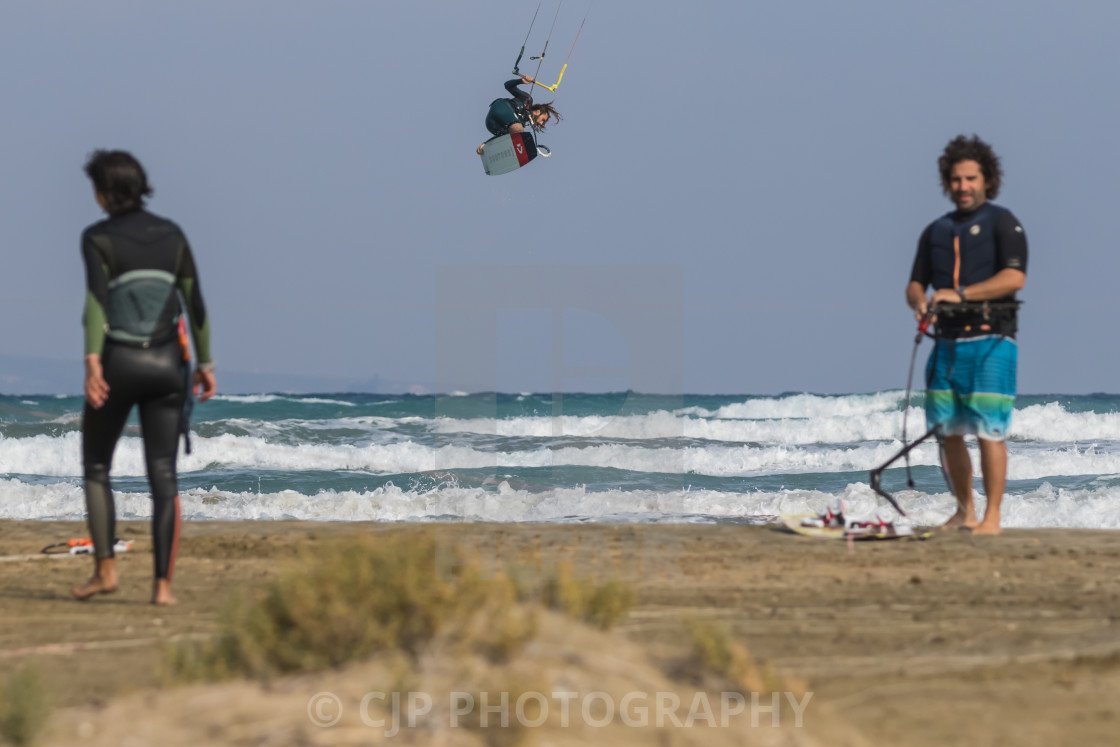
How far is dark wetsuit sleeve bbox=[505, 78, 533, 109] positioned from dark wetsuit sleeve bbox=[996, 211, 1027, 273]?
172 inches

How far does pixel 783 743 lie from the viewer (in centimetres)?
286

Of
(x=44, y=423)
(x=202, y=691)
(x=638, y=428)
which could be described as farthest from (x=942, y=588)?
(x=44, y=423)

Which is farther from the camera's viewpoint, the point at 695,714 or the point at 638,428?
the point at 638,428

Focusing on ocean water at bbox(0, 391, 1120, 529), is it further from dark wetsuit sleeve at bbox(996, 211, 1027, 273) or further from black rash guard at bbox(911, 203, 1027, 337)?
dark wetsuit sleeve at bbox(996, 211, 1027, 273)

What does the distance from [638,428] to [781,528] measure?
16.1 meters

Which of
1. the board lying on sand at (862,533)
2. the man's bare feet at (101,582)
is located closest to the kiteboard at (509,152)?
the board lying on sand at (862,533)

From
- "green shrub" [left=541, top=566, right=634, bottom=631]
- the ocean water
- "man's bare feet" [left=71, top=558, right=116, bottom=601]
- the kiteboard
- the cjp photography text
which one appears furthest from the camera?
the ocean water

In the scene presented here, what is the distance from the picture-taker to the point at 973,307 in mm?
6371

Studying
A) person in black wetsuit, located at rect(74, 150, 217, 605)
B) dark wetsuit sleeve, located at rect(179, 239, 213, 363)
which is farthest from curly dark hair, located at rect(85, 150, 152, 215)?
dark wetsuit sleeve, located at rect(179, 239, 213, 363)

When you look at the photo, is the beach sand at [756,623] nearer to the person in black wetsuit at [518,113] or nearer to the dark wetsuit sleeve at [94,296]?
the dark wetsuit sleeve at [94,296]

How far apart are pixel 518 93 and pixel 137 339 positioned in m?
5.24

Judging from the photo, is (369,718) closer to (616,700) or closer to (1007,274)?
(616,700)

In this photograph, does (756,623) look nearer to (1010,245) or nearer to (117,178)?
(1010,245)

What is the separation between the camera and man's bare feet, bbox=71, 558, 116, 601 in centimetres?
541
